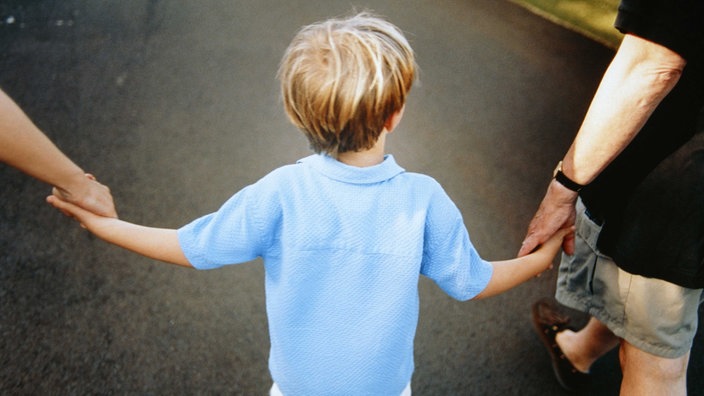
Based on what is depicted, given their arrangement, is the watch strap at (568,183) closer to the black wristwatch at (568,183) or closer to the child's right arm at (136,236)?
the black wristwatch at (568,183)

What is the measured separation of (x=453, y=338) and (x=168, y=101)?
206cm

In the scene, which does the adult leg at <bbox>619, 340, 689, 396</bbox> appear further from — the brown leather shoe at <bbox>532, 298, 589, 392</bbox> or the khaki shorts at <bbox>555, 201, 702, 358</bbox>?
the brown leather shoe at <bbox>532, 298, 589, 392</bbox>

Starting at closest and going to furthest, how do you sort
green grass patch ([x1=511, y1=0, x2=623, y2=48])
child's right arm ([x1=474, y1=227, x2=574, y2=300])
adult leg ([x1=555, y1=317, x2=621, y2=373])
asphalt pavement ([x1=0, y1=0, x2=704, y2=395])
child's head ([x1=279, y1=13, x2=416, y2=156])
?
1. child's head ([x1=279, y1=13, x2=416, y2=156])
2. child's right arm ([x1=474, y1=227, x2=574, y2=300])
3. adult leg ([x1=555, y1=317, x2=621, y2=373])
4. asphalt pavement ([x1=0, y1=0, x2=704, y2=395])
5. green grass patch ([x1=511, y1=0, x2=623, y2=48])

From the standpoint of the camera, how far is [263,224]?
885mm

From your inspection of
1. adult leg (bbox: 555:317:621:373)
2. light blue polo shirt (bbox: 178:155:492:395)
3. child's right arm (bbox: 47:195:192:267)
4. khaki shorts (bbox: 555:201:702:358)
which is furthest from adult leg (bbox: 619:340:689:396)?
child's right arm (bbox: 47:195:192:267)

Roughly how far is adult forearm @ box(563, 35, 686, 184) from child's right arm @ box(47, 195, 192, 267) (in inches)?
36.6

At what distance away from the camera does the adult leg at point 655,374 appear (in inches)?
49.7

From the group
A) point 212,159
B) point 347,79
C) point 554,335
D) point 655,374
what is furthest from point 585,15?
point 347,79

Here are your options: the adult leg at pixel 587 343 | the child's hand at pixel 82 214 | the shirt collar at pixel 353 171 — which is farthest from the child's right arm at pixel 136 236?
the adult leg at pixel 587 343

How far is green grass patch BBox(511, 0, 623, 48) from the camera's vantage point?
3740 mm

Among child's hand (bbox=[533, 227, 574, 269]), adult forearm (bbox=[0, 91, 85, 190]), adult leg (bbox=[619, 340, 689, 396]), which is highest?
adult forearm (bbox=[0, 91, 85, 190])

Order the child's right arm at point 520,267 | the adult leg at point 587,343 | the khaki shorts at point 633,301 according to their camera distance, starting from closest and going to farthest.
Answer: the child's right arm at point 520,267
the khaki shorts at point 633,301
the adult leg at point 587,343

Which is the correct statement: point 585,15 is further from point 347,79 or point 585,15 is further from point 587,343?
point 347,79

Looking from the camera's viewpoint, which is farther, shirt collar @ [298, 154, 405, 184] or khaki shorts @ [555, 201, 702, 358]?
khaki shorts @ [555, 201, 702, 358]
